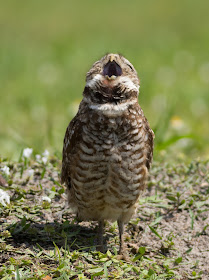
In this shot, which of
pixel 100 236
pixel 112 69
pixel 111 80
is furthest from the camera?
pixel 100 236

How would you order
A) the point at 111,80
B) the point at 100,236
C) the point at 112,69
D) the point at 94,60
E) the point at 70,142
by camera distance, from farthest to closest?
the point at 94,60, the point at 100,236, the point at 70,142, the point at 112,69, the point at 111,80

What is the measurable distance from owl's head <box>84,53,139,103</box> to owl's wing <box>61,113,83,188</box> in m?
0.23

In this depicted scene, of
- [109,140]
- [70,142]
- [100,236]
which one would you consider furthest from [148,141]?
[100,236]

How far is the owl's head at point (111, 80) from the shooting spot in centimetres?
387

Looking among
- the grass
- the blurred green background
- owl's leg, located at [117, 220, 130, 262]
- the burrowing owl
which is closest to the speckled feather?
the burrowing owl

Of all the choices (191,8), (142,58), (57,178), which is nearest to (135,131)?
(57,178)

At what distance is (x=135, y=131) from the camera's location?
13.1 ft

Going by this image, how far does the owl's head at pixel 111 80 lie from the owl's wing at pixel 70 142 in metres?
0.23

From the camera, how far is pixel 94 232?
4496 millimetres

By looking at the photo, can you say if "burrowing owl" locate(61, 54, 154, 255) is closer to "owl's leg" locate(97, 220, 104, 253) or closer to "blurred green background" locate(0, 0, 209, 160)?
"owl's leg" locate(97, 220, 104, 253)

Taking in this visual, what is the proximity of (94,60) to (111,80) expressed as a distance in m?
1.07

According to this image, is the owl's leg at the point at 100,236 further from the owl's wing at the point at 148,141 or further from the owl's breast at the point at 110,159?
the owl's wing at the point at 148,141

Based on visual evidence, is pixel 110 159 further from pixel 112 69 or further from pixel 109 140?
pixel 112 69

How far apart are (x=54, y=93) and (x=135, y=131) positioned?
16.9 ft
